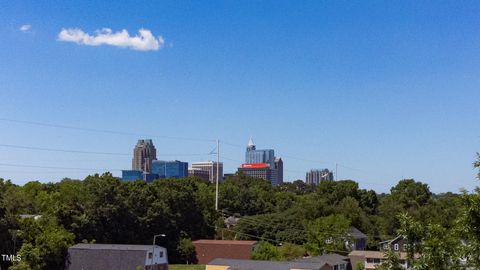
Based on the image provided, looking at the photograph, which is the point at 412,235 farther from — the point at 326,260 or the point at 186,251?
the point at 186,251

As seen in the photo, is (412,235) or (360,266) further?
(360,266)

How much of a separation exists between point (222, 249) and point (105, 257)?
67.4 ft

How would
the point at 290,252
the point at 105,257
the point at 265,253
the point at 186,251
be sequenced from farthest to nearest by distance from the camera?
the point at 186,251 < the point at 290,252 < the point at 265,253 < the point at 105,257

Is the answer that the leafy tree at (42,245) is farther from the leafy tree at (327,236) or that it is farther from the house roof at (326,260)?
the leafy tree at (327,236)

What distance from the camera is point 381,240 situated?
81.2m

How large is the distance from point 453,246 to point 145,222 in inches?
2273

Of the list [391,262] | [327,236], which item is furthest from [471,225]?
→ [327,236]

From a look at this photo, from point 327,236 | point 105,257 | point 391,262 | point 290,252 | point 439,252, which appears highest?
point 439,252

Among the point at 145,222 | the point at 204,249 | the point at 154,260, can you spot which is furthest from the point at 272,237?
the point at 154,260

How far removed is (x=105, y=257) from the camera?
48062 mm

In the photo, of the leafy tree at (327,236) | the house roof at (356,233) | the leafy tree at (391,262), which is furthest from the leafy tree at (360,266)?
the leafy tree at (391,262)

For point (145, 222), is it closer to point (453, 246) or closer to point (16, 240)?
point (16, 240)

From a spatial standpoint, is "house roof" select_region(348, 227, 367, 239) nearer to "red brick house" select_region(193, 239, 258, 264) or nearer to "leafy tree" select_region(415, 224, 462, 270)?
"red brick house" select_region(193, 239, 258, 264)

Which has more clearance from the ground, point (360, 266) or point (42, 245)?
point (42, 245)
